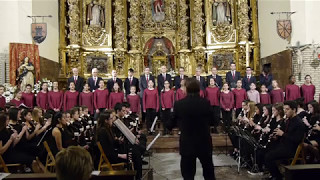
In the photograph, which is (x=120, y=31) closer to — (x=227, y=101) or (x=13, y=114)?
(x=227, y=101)

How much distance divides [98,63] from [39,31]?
2914 mm

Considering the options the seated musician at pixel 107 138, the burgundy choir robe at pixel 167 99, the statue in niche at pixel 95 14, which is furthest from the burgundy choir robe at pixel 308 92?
the statue in niche at pixel 95 14

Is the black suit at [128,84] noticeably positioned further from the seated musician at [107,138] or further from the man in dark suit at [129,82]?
the seated musician at [107,138]

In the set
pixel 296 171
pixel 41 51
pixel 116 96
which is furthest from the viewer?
pixel 41 51

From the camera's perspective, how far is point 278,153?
6508mm

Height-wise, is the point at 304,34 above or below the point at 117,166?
above

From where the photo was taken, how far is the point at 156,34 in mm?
16672

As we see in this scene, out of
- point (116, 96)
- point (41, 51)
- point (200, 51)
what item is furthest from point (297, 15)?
point (41, 51)

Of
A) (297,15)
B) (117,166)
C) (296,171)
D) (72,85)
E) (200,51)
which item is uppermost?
(297,15)

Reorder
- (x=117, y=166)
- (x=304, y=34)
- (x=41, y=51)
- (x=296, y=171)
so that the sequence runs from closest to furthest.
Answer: (x=296, y=171)
(x=117, y=166)
(x=304, y=34)
(x=41, y=51)

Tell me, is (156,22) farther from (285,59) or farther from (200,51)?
(285,59)

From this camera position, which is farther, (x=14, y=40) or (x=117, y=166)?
(x=14, y=40)

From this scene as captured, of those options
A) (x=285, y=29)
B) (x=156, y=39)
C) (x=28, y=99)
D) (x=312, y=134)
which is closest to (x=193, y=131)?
(x=312, y=134)

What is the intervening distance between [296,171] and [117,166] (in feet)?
10.9
